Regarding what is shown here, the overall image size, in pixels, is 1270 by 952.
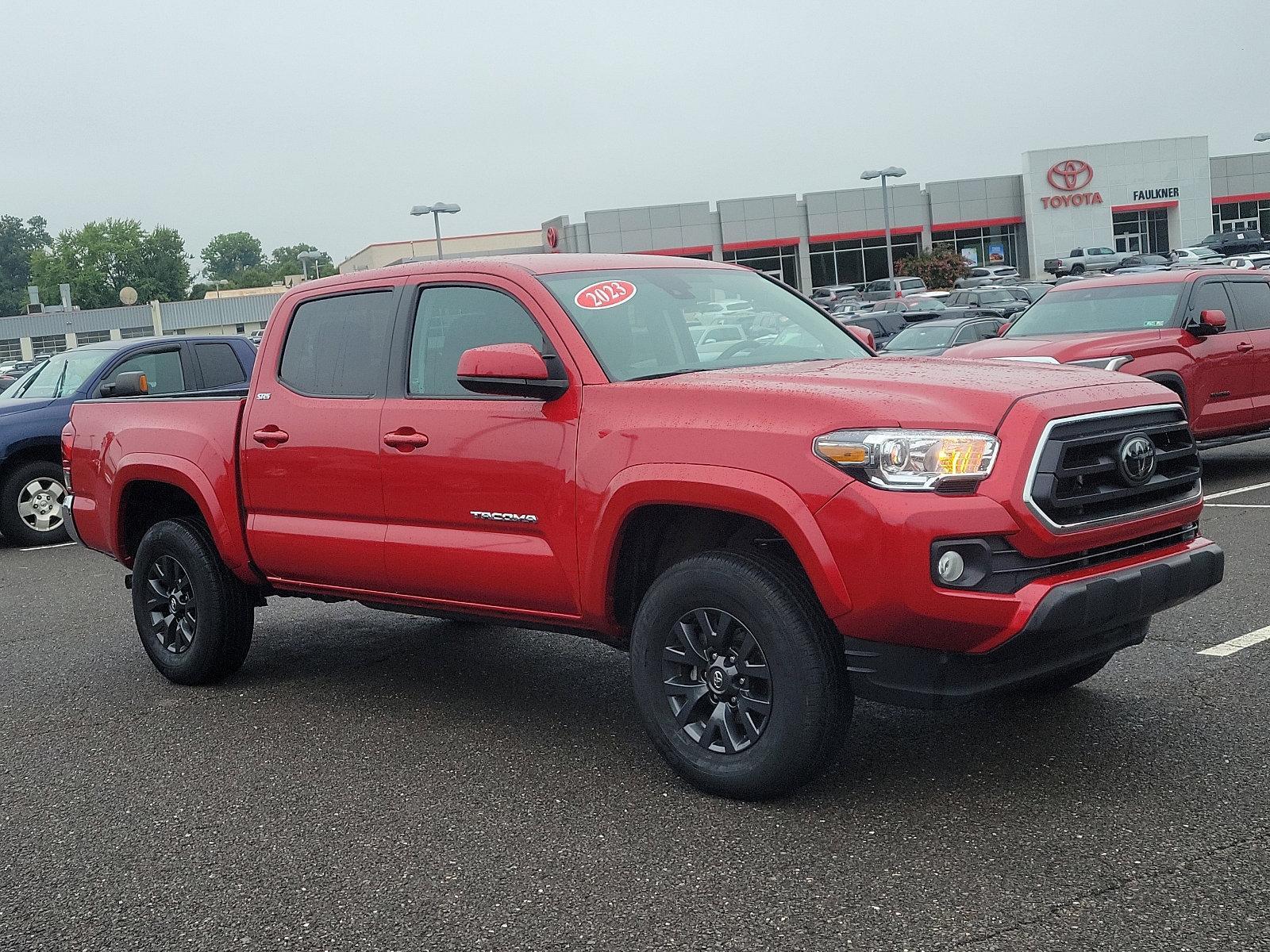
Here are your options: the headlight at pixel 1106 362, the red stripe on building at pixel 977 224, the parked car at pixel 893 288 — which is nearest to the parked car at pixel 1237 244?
the red stripe on building at pixel 977 224

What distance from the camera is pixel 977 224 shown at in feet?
229

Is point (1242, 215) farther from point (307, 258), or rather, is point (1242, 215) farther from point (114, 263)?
point (114, 263)

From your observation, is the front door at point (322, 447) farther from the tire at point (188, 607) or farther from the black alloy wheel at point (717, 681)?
the black alloy wheel at point (717, 681)

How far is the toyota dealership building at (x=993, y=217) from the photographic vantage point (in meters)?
67.6

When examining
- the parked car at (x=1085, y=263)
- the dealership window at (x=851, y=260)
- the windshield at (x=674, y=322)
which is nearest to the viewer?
the windshield at (x=674, y=322)

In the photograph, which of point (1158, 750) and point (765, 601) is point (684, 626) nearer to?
point (765, 601)

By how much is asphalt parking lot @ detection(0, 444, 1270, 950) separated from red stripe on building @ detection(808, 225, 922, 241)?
64.4 meters

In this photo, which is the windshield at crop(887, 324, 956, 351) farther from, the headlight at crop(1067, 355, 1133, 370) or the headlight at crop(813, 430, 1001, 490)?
the headlight at crop(813, 430, 1001, 490)

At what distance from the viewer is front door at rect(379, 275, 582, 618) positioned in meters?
4.75

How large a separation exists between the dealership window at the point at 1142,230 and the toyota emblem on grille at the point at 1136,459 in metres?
69.2

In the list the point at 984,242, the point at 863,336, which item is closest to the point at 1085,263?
the point at 984,242

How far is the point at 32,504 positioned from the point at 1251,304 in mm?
11272

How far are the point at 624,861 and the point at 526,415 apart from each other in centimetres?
170

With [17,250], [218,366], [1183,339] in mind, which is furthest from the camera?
[17,250]
